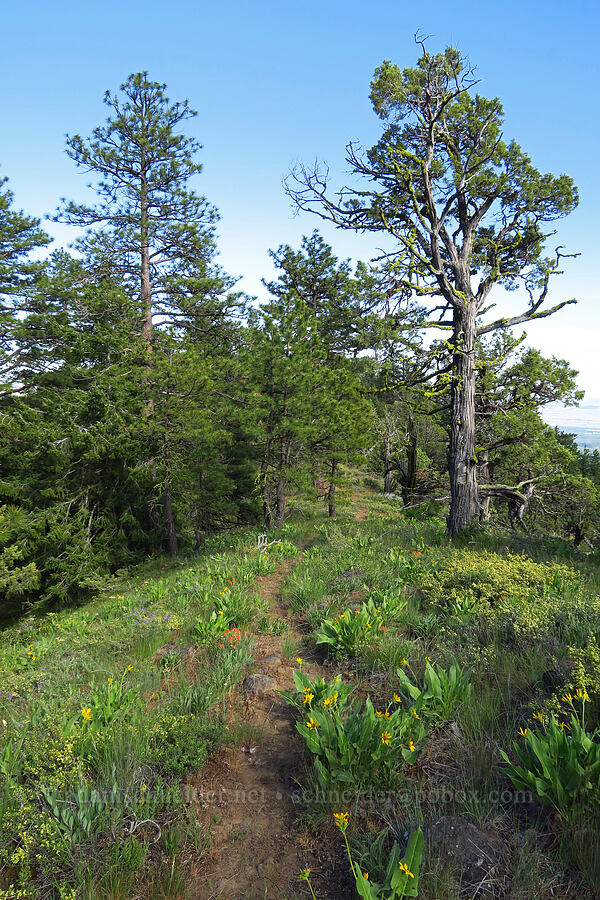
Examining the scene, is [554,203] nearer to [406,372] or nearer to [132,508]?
[406,372]

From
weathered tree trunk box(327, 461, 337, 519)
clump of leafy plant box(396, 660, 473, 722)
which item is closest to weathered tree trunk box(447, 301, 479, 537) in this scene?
clump of leafy plant box(396, 660, 473, 722)

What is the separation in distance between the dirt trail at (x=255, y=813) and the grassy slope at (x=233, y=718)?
0.11 m

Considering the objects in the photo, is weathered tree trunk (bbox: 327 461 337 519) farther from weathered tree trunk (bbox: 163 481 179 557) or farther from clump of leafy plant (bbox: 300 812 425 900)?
clump of leafy plant (bbox: 300 812 425 900)

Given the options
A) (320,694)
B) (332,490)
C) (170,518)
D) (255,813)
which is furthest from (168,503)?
(255,813)

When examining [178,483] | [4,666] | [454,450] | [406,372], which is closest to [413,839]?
[4,666]

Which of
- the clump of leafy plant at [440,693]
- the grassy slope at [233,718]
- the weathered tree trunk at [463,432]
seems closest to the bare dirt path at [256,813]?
the grassy slope at [233,718]

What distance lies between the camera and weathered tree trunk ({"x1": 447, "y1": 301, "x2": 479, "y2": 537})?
8.44 metres

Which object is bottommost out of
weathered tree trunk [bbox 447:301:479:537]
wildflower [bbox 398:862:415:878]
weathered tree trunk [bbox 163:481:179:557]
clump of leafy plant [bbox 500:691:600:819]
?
weathered tree trunk [bbox 163:481:179:557]

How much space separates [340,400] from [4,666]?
1199 centimetres

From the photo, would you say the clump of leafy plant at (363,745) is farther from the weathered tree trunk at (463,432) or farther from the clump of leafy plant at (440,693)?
the weathered tree trunk at (463,432)

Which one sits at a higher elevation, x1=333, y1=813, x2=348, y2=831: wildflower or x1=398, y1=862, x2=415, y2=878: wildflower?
x1=398, y1=862, x2=415, y2=878: wildflower

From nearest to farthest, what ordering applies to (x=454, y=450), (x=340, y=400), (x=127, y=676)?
(x=127, y=676)
(x=454, y=450)
(x=340, y=400)

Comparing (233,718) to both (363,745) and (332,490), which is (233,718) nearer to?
(363,745)

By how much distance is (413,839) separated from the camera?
1908mm
